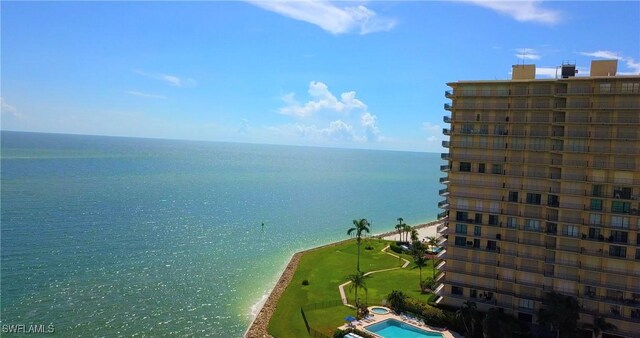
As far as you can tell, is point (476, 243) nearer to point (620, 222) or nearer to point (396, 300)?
point (396, 300)

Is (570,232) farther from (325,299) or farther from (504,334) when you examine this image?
(325,299)

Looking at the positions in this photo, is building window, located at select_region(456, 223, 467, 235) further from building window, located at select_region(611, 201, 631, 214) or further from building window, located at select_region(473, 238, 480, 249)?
building window, located at select_region(611, 201, 631, 214)

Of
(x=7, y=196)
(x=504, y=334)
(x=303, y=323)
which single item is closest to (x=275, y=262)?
(x=303, y=323)

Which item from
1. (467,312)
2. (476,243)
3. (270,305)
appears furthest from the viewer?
(270,305)

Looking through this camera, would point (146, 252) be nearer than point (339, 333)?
No

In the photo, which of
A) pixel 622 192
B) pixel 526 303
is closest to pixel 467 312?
pixel 526 303

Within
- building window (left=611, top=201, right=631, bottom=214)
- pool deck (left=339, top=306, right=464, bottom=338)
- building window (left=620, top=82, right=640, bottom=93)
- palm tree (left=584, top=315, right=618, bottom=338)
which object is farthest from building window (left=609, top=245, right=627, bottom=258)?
pool deck (left=339, top=306, right=464, bottom=338)

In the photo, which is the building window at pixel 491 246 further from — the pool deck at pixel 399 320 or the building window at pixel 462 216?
the pool deck at pixel 399 320
